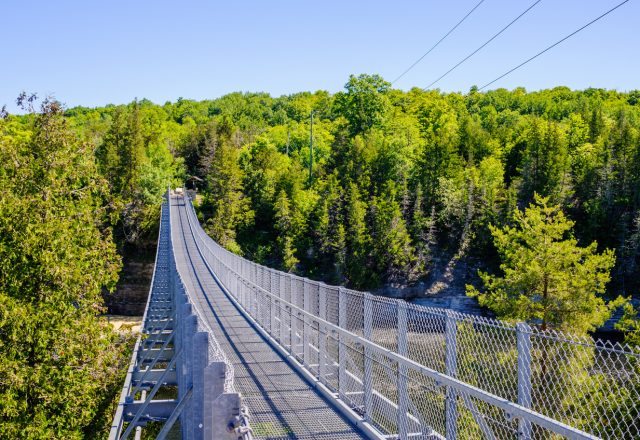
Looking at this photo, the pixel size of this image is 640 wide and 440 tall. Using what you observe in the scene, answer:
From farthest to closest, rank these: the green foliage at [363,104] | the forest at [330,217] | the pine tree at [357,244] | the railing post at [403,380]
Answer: the green foliage at [363,104] < the pine tree at [357,244] < the forest at [330,217] < the railing post at [403,380]

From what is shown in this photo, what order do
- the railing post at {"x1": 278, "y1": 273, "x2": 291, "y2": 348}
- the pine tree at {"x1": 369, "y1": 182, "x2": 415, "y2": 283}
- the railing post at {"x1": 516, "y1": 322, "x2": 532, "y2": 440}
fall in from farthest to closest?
the pine tree at {"x1": 369, "y1": 182, "x2": 415, "y2": 283}, the railing post at {"x1": 278, "y1": 273, "x2": 291, "y2": 348}, the railing post at {"x1": 516, "y1": 322, "x2": 532, "y2": 440}

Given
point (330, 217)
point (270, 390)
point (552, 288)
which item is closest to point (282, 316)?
point (270, 390)

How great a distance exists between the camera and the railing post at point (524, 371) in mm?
5047

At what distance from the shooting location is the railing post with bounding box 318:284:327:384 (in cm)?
1056

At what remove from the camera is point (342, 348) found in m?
9.75

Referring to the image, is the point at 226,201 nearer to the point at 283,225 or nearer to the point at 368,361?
the point at 283,225

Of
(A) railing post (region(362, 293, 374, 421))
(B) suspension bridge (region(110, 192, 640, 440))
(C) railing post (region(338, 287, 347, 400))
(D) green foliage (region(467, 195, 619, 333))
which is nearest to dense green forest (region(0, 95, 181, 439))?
(B) suspension bridge (region(110, 192, 640, 440))

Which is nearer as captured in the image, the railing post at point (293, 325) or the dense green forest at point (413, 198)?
the railing post at point (293, 325)

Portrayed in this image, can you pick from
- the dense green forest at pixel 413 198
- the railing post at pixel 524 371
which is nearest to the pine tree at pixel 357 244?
the dense green forest at pixel 413 198

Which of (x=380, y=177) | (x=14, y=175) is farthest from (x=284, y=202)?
(x=14, y=175)

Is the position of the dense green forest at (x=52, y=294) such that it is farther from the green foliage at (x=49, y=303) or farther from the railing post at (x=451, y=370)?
the railing post at (x=451, y=370)

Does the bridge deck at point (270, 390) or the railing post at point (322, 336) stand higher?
the railing post at point (322, 336)

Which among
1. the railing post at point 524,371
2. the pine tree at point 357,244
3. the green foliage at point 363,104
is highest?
the green foliage at point 363,104

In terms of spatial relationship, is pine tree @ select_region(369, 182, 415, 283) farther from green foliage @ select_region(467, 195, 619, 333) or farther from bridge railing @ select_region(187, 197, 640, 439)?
bridge railing @ select_region(187, 197, 640, 439)
